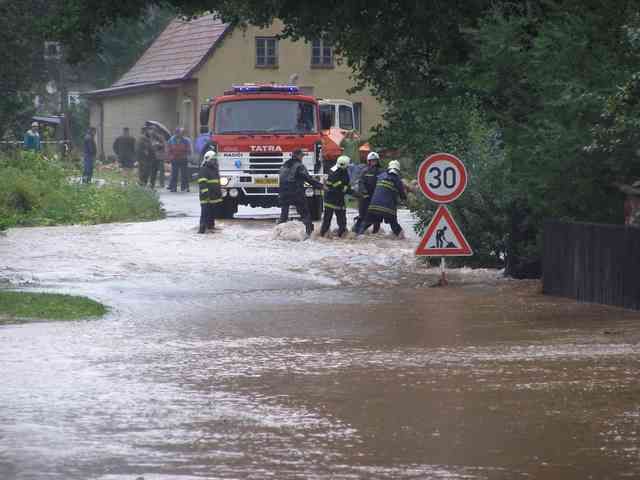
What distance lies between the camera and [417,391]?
11.1 metres

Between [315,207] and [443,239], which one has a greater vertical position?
[443,239]

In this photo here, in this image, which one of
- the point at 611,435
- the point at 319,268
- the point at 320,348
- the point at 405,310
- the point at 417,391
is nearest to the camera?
the point at 611,435

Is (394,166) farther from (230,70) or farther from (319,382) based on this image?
(230,70)

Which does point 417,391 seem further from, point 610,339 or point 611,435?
point 610,339

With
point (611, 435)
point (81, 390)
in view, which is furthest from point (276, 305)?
point (611, 435)

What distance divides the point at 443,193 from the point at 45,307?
17.7 ft

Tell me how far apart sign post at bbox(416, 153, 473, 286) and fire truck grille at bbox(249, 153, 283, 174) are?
41.8ft

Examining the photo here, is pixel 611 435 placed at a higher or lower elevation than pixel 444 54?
lower

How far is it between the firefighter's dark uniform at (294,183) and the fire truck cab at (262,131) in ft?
8.75

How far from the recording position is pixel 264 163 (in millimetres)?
31938

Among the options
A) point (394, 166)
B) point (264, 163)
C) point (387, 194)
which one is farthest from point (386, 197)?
point (264, 163)

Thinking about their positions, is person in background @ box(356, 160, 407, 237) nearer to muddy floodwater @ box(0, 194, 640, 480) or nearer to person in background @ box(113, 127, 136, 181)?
muddy floodwater @ box(0, 194, 640, 480)

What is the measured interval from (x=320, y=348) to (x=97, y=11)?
12.2m

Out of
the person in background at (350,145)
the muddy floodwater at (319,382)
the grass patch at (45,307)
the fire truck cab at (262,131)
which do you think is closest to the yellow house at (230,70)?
the person in background at (350,145)
